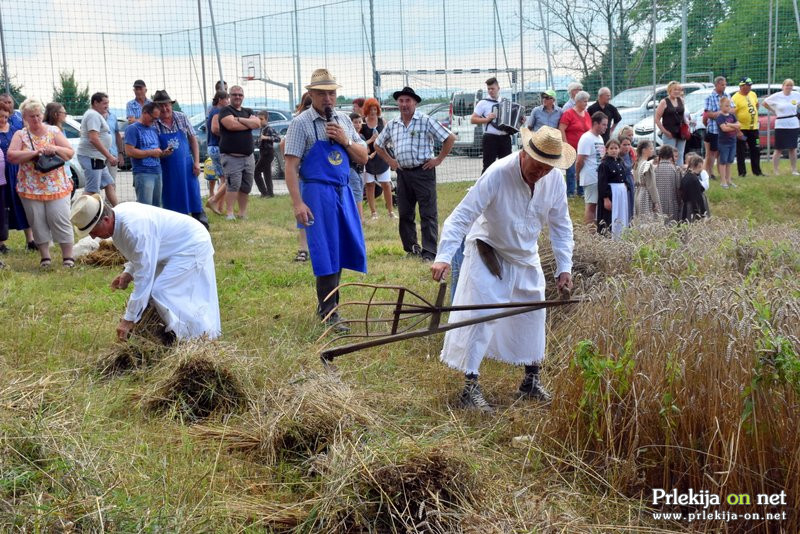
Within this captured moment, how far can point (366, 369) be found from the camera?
18.3 feet

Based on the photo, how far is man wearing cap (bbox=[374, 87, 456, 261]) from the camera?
32.0 ft

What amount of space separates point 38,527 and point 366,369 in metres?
2.69

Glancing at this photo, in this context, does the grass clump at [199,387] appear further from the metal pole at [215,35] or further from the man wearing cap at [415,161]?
the metal pole at [215,35]

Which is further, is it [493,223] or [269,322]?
[269,322]

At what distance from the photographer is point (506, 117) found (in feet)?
40.6

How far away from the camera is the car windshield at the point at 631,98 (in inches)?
641

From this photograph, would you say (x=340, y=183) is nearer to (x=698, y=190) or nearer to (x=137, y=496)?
(x=137, y=496)

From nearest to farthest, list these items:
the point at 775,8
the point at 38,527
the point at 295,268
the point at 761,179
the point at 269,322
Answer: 1. the point at 38,527
2. the point at 269,322
3. the point at 295,268
4. the point at 761,179
5. the point at 775,8

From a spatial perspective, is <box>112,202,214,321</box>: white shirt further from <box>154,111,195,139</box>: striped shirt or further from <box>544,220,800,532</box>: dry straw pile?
<box>154,111,195,139</box>: striped shirt

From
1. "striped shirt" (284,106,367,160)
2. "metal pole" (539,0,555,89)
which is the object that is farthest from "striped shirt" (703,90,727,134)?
"striped shirt" (284,106,367,160)

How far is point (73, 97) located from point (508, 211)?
9.69 metres

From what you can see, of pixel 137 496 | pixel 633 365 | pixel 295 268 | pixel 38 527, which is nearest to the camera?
pixel 38 527

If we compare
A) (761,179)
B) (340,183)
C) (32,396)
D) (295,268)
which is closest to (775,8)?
(761,179)

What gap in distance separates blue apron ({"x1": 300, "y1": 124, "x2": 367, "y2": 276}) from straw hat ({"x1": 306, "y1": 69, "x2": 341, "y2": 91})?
0.33 m
